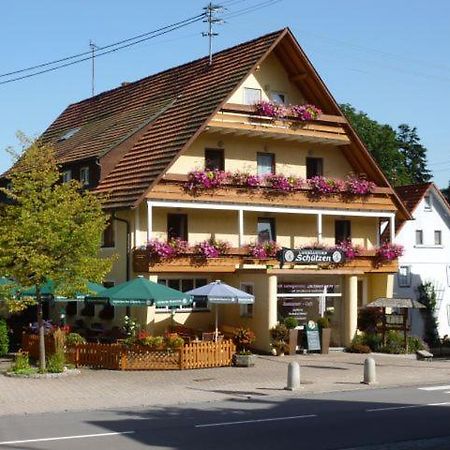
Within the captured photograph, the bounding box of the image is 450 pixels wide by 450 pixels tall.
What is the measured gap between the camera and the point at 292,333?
3064 cm

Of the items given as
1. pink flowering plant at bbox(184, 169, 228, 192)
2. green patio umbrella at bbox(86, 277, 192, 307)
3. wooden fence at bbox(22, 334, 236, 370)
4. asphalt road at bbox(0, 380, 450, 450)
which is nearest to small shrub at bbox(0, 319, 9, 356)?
wooden fence at bbox(22, 334, 236, 370)

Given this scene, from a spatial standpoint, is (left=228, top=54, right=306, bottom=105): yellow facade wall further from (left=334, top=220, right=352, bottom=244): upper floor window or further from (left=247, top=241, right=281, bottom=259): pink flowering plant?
(left=247, top=241, right=281, bottom=259): pink flowering plant

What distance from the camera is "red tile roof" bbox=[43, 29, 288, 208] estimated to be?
31391mm

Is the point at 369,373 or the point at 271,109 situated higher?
the point at 271,109

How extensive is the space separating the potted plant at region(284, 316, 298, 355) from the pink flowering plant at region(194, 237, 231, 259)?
3.42 metres

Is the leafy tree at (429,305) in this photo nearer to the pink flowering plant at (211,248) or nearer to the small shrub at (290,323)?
the small shrub at (290,323)

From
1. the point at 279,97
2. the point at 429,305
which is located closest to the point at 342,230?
the point at 279,97

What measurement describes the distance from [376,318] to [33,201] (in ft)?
53.8

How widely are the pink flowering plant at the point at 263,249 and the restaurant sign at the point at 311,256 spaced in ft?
2.47

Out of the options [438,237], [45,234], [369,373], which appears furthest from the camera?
[438,237]

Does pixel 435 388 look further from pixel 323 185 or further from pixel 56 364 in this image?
pixel 323 185

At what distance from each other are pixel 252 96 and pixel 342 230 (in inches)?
290

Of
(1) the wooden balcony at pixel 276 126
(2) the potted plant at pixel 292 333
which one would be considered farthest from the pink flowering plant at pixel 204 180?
(2) the potted plant at pixel 292 333

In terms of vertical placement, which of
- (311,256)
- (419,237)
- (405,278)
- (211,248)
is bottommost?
(405,278)
